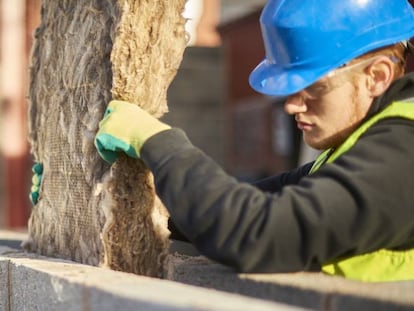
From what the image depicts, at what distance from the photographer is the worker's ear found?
2291mm

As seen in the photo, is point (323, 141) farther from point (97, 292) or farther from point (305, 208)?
point (97, 292)

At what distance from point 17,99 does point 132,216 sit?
9.29 meters

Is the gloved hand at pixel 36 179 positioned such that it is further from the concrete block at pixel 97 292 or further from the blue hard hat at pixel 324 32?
the blue hard hat at pixel 324 32

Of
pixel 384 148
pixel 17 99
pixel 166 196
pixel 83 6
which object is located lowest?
pixel 17 99

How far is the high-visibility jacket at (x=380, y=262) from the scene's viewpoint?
7.14ft

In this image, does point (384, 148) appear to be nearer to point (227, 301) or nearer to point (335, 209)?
point (335, 209)

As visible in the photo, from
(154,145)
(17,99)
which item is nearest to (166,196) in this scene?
(154,145)

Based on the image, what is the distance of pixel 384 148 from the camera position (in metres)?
2.09

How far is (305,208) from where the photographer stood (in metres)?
2.02

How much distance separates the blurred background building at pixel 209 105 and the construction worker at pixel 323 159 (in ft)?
27.6

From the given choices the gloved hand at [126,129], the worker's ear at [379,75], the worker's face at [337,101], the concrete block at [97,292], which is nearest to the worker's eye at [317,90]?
the worker's face at [337,101]

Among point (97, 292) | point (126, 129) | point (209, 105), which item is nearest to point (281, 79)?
point (126, 129)

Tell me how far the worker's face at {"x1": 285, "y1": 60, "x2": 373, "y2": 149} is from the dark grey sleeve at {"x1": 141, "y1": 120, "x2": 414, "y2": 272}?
158mm

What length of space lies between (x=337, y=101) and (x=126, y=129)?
529 millimetres
